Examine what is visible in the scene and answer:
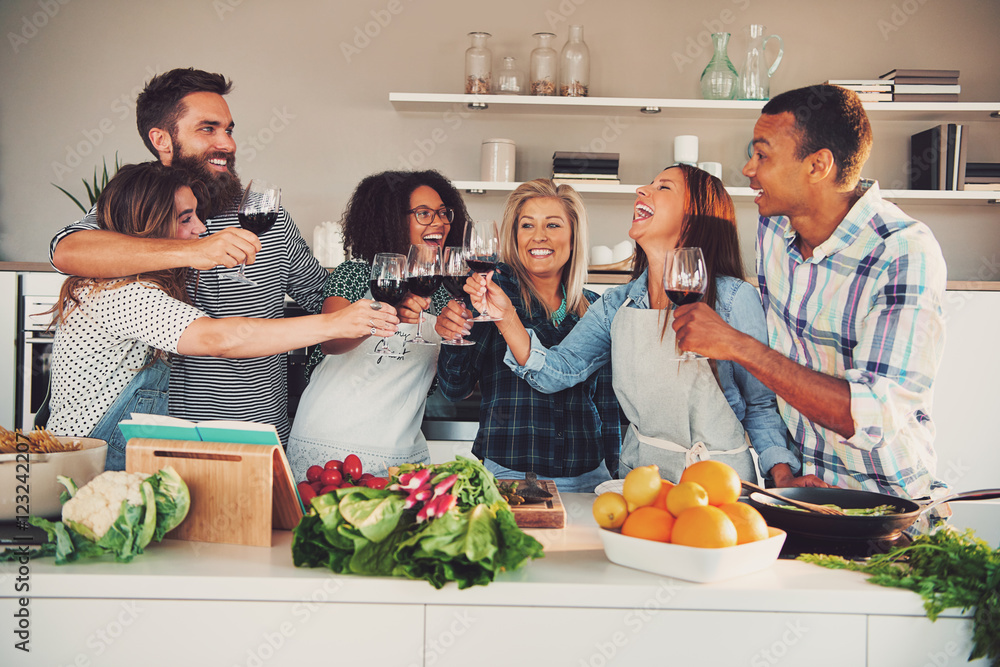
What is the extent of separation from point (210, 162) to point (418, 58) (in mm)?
2034

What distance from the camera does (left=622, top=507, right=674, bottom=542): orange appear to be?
1.06 meters

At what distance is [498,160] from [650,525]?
2731mm

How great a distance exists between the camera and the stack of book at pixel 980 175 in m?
3.56

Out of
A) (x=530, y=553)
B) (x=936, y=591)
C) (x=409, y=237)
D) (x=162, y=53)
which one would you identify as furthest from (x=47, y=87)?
(x=936, y=591)

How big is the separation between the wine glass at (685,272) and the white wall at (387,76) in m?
2.39

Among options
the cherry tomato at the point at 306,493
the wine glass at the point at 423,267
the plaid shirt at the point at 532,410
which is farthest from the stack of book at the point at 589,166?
the cherry tomato at the point at 306,493

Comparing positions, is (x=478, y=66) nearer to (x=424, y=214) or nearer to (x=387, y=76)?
(x=387, y=76)

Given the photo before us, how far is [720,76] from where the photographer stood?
3.55 metres

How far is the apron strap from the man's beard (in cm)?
117

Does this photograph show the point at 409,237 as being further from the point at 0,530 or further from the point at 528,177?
the point at 528,177

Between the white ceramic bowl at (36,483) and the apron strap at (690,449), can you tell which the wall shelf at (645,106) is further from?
the white ceramic bowl at (36,483)

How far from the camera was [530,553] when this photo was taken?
3.33 feet

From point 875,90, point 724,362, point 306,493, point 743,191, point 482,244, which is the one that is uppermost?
point 875,90

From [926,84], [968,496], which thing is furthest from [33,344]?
[926,84]
